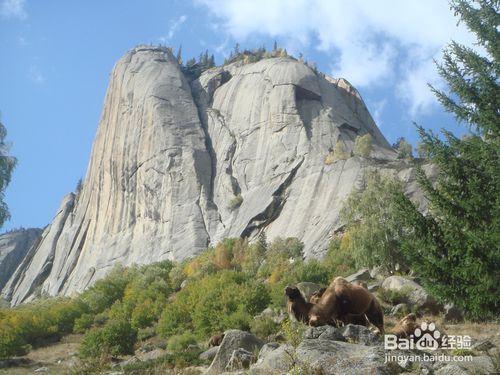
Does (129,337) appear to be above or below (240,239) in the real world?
below

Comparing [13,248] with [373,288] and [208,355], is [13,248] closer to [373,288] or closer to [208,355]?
[373,288]

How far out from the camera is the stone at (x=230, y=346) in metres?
11.1

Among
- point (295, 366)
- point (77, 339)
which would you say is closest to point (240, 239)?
point (77, 339)

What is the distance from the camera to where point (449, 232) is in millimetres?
12539

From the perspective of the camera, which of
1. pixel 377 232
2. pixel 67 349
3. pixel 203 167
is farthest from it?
pixel 203 167

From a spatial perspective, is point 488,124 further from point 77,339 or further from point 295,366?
point 77,339

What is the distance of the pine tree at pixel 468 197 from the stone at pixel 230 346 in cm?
367

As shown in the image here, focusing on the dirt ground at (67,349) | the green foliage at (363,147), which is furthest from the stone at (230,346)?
the green foliage at (363,147)

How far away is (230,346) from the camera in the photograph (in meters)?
11.8

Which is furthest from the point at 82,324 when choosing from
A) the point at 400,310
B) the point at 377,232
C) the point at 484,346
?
the point at 484,346

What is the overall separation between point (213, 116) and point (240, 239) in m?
21.7

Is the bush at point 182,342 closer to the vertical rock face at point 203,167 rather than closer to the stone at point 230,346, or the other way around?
the stone at point 230,346

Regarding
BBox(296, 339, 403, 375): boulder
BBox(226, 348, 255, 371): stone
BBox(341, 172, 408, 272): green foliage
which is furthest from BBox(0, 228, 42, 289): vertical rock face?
BBox(296, 339, 403, 375): boulder

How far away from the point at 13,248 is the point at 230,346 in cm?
8995
